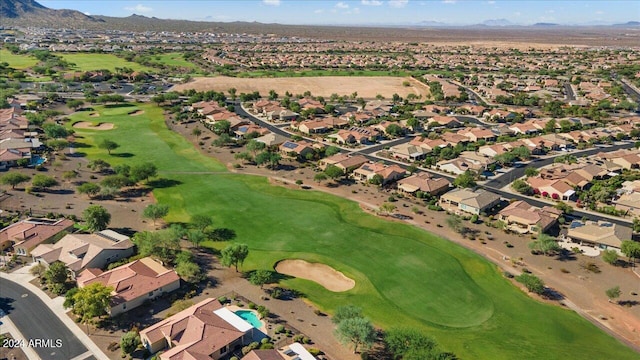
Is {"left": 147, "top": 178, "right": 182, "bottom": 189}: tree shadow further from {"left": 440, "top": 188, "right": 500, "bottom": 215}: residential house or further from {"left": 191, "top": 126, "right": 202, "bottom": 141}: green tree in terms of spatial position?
{"left": 440, "top": 188, "right": 500, "bottom": 215}: residential house

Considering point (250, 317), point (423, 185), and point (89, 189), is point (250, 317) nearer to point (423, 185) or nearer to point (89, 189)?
point (89, 189)

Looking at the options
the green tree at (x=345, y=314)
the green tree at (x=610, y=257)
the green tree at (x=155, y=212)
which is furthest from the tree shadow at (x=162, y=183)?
the green tree at (x=610, y=257)

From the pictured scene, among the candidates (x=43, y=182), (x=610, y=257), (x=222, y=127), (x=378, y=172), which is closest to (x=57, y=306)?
(x=43, y=182)

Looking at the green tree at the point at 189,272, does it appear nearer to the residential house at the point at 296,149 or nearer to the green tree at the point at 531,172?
the residential house at the point at 296,149

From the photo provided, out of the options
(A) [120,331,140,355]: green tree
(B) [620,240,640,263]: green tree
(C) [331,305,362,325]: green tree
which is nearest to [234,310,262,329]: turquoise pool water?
(C) [331,305,362,325]: green tree

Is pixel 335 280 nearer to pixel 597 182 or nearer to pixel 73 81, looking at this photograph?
pixel 597 182

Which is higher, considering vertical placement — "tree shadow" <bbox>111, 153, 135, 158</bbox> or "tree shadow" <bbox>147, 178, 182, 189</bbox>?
"tree shadow" <bbox>111, 153, 135, 158</bbox>
